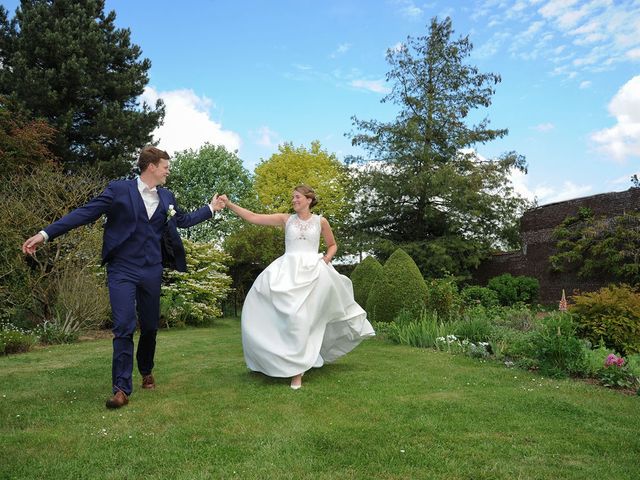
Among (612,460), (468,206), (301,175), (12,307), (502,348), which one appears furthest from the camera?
(301,175)

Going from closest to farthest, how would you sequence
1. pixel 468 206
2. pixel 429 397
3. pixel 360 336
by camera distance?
pixel 429 397 → pixel 360 336 → pixel 468 206

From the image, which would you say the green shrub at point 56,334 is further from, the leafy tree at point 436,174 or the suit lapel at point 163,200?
the leafy tree at point 436,174

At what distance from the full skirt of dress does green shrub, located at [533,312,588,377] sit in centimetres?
223

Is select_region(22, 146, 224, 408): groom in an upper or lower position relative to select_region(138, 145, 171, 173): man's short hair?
lower

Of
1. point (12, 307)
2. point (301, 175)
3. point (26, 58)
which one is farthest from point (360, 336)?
point (301, 175)

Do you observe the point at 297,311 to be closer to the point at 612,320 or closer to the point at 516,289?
the point at 612,320

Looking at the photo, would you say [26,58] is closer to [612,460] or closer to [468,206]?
[468,206]

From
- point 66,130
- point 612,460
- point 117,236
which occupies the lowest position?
point 612,460

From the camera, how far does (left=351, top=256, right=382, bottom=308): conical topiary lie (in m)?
14.8

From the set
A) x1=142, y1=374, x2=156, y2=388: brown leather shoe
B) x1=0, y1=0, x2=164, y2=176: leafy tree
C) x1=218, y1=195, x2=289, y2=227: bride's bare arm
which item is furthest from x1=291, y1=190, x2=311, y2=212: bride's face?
x1=0, y1=0, x2=164, y2=176: leafy tree

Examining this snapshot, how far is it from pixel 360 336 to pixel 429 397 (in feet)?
5.57

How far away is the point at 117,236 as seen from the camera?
495 cm

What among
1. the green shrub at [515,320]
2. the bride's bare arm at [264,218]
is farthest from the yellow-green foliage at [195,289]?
the bride's bare arm at [264,218]

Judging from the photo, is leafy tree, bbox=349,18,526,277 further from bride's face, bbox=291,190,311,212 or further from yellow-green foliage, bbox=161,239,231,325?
bride's face, bbox=291,190,311,212
